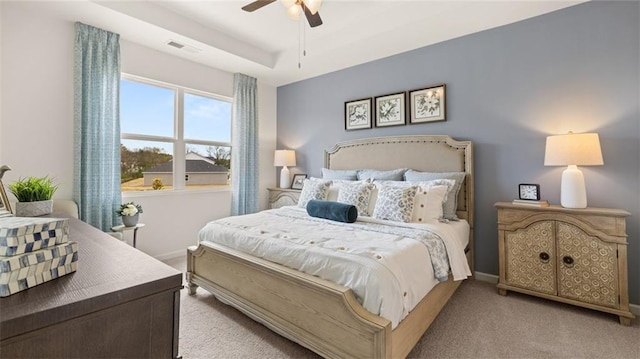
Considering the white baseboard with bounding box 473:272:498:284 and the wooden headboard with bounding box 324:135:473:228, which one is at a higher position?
the wooden headboard with bounding box 324:135:473:228

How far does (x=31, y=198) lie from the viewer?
186 centimetres

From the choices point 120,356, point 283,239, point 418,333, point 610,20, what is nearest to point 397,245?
point 418,333

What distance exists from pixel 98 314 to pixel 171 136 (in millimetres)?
3676

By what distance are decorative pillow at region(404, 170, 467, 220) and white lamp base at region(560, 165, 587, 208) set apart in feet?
2.74

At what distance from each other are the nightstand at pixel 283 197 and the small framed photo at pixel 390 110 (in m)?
1.65

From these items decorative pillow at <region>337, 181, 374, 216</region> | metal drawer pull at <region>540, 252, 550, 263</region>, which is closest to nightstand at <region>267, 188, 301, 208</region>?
decorative pillow at <region>337, 181, 374, 216</region>

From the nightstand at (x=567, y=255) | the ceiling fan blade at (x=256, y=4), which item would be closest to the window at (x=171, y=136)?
the ceiling fan blade at (x=256, y=4)

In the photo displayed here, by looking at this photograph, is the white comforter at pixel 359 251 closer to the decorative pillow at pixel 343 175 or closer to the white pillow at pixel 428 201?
the white pillow at pixel 428 201

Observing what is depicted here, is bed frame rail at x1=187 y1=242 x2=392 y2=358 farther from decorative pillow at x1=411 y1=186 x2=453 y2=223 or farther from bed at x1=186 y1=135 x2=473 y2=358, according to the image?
decorative pillow at x1=411 y1=186 x2=453 y2=223

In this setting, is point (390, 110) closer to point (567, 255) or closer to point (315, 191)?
point (315, 191)

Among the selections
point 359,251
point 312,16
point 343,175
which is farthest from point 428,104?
point 359,251

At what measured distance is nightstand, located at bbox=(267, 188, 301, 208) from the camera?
14.3 feet

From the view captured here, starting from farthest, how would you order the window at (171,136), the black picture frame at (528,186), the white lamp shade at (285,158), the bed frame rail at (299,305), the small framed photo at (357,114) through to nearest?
the white lamp shade at (285,158) < the small framed photo at (357,114) < the window at (171,136) < the black picture frame at (528,186) < the bed frame rail at (299,305)

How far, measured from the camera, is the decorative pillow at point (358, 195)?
9.28ft
